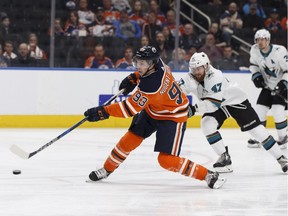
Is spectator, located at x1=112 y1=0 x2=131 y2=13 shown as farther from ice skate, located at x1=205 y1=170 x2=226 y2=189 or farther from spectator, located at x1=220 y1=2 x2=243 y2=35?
ice skate, located at x1=205 y1=170 x2=226 y2=189

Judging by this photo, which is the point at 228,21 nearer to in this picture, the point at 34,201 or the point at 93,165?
the point at 93,165

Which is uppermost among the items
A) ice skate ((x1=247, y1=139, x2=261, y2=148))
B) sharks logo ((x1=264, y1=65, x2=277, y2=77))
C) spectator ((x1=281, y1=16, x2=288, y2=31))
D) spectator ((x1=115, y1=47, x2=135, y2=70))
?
sharks logo ((x1=264, y1=65, x2=277, y2=77))

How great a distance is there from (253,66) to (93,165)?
217cm

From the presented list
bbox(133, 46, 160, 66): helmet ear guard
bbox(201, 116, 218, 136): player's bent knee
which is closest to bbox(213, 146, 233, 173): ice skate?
bbox(201, 116, 218, 136): player's bent knee

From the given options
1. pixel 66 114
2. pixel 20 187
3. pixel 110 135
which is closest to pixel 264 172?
pixel 20 187

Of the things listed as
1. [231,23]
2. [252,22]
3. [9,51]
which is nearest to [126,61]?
[9,51]

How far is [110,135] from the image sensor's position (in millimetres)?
9117

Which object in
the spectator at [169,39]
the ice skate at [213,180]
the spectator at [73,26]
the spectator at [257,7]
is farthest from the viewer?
the spectator at [257,7]

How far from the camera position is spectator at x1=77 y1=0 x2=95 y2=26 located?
998 centimetres

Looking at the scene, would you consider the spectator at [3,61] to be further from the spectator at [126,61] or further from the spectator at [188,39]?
the spectator at [188,39]

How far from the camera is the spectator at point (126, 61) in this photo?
32.7 ft

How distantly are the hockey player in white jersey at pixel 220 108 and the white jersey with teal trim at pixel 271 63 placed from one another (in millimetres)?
1548

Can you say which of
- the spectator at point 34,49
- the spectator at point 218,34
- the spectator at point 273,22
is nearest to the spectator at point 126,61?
the spectator at point 34,49

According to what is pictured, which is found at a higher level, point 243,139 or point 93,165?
point 93,165
